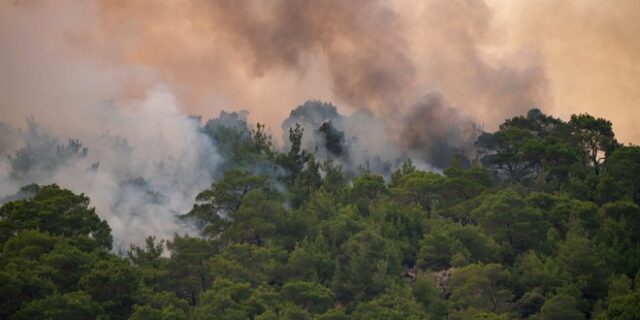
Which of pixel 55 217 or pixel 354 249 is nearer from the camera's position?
pixel 55 217

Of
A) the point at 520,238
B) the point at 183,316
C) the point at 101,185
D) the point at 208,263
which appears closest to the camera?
the point at 183,316

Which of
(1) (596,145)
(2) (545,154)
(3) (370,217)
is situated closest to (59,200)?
(3) (370,217)

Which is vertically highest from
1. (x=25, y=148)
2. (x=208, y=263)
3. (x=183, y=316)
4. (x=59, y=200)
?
(x=25, y=148)

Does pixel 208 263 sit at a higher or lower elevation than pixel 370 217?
lower

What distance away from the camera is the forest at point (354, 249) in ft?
199

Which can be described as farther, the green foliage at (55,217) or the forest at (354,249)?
the green foliage at (55,217)

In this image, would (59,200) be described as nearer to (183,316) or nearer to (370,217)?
(183,316)

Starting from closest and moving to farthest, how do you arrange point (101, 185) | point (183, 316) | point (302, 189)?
point (183, 316)
point (302, 189)
point (101, 185)

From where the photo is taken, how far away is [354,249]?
6912 cm

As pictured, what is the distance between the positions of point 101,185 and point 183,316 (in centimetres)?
2999

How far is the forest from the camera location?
60.5m

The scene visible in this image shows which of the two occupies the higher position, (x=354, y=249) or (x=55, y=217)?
(x=55, y=217)

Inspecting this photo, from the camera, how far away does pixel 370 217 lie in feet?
245

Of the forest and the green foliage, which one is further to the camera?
the green foliage
